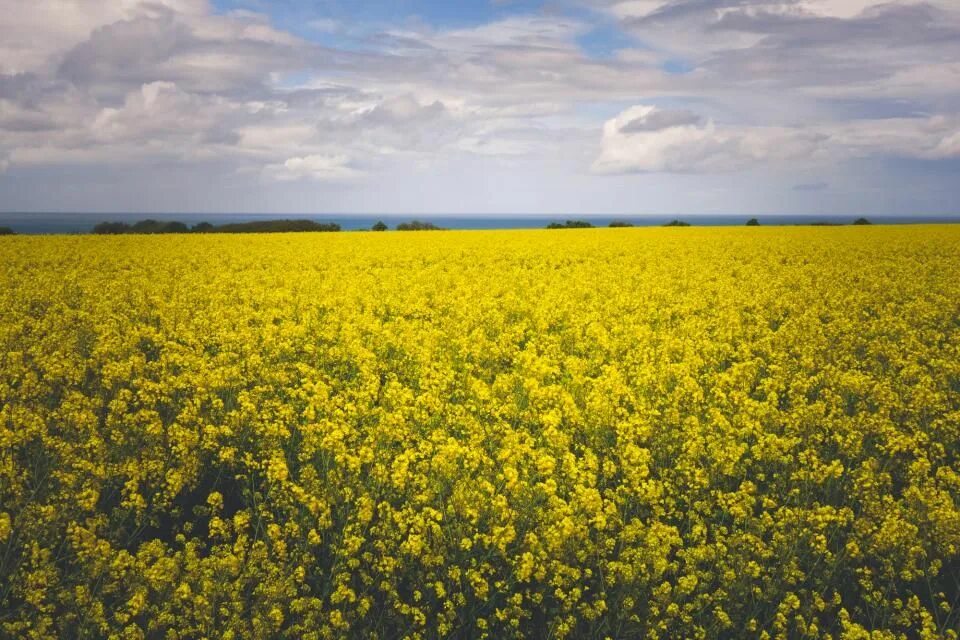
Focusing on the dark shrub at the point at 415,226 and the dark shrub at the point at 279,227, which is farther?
the dark shrub at the point at 415,226

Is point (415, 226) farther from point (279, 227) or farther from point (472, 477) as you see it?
point (472, 477)

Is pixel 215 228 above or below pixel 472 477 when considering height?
above

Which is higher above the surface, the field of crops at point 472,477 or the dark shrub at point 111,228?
the dark shrub at point 111,228

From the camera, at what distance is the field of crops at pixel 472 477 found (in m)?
4.57

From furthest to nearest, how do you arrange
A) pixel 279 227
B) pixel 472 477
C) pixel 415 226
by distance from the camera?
pixel 415 226, pixel 279 227, pixel 472 477

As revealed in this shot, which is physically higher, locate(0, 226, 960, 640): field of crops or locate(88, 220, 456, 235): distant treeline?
locate(88, 220, 456, 235): distant treeline

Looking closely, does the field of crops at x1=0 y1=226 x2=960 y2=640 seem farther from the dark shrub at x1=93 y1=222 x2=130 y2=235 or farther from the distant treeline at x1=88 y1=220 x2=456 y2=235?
the distant treeline at x1=88 y1=220 x2=456 y2=235

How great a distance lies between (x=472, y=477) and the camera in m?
5.82

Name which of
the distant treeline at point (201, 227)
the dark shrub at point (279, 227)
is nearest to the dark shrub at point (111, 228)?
the distant treeline at point (201, 227)

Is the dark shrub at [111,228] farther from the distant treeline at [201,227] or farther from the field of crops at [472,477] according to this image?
the field of crops at [472,477]

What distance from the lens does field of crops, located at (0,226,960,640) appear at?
4.57 meters

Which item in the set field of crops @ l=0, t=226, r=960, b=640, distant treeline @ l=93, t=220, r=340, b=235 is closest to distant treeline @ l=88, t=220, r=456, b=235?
distant treeline @ l=93, t=220, r=340, b=235

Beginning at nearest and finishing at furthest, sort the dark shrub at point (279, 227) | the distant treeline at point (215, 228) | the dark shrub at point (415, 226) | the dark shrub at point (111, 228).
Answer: the dark shrub at point (111, 228), the distant treeline at point (215, 228), the dark shrub at point (279, 227), the dark shrub at point (415, 226)

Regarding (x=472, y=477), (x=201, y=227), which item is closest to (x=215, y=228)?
(x=201, y=227)
